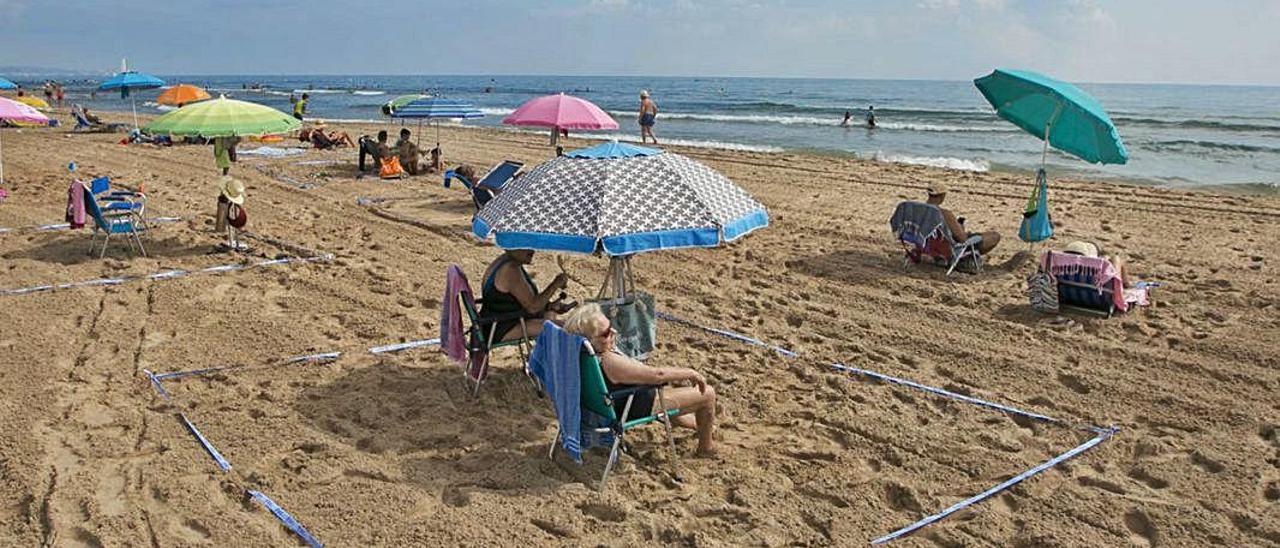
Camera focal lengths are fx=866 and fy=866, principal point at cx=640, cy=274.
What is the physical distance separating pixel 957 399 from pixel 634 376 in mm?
2300

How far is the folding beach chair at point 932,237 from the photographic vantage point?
7977 mm

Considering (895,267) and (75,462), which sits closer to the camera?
(75,462)

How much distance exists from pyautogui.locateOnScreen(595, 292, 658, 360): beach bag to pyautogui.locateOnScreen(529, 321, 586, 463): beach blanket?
971 millimetres

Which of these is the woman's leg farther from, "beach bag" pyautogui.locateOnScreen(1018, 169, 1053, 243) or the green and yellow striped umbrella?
the green and yellow striped umbrella

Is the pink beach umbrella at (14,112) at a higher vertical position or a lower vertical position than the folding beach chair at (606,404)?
higher

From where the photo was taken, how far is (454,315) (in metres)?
5.14

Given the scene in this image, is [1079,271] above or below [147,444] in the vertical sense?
above

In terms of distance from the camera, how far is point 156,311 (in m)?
6.77

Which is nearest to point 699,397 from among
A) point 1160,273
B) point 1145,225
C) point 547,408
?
point 547,408

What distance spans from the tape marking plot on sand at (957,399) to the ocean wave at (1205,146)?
20.3 meters

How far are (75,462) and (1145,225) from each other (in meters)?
10.8

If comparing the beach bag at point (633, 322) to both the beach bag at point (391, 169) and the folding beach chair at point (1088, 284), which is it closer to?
the folding beach chair at point (1088, 284)

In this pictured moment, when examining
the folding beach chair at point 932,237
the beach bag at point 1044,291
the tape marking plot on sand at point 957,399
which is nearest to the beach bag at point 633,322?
the tape marking plot on sand at point 957,399

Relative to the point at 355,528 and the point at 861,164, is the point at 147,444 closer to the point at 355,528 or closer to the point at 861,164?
the point at 355,528
